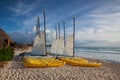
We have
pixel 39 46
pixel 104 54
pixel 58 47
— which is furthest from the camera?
pixel 104 54

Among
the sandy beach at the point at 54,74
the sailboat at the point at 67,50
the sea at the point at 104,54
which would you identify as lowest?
the sandy beach at the point at 54,74

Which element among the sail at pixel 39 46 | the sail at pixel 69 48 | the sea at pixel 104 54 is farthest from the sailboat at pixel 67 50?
the sea at pixel 104 54

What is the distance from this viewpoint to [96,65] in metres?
22.1

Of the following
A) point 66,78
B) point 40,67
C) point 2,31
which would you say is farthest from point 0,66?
point 2,31

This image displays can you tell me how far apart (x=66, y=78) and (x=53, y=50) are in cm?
1489

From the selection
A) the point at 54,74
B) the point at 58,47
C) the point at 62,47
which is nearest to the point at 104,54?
the point at 62,47

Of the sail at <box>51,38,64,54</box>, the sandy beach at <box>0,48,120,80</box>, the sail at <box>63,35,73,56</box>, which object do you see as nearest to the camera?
the sandy beach at <box>0,48,120,80</box>

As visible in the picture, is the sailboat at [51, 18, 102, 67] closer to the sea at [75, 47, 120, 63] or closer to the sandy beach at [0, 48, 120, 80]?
the sandy beach at [0, 48, 120, 80]

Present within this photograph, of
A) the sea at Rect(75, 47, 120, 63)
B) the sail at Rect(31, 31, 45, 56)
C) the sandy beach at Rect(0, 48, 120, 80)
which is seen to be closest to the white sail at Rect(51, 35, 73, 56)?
the sail at Rect(31, 31, 45, 56)

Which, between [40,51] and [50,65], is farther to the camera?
[40,51]

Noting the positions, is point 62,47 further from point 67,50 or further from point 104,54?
point 104,54

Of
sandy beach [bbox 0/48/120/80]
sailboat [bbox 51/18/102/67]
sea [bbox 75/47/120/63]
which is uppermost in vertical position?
sailboat [bbox 51/18/102/67]

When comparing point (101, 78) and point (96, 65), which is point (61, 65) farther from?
point (101, 78)

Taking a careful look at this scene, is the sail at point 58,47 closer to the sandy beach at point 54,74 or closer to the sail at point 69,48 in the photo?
the sail at point 69,48
